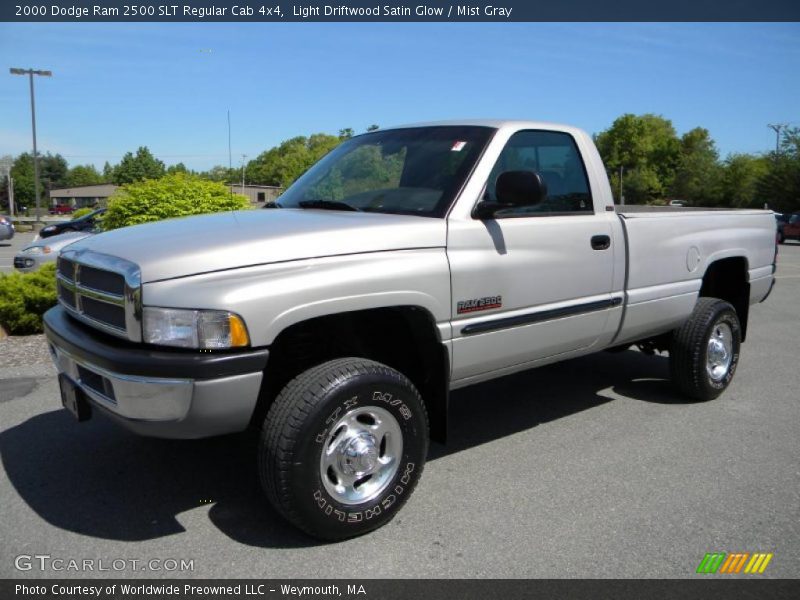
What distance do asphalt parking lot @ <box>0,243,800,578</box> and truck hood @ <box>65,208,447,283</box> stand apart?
4.33 ft

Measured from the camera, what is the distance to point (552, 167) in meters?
4.19

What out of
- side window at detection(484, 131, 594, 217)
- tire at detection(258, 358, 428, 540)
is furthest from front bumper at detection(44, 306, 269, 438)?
side window at detection(484, 131, 594, 217)

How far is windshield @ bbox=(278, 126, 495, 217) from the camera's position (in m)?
3.70

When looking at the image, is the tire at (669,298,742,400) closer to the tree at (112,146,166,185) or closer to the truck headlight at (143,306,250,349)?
the truck headlight at (143,306,250,349)

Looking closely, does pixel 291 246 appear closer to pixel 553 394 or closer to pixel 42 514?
pixel 42 514

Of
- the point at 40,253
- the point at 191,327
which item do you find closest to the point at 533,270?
the point at 191,327

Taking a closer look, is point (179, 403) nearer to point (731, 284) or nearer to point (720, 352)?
point (720, 352)

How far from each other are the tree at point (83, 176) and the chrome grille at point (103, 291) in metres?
148

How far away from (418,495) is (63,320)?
2079 mm

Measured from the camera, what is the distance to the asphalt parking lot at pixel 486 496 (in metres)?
3.01

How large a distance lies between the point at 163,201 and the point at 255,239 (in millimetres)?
6554

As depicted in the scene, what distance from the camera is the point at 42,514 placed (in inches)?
134

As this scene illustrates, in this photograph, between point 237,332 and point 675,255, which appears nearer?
point 237,332

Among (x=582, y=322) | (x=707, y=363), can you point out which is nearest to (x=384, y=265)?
(x=582, y=322)
